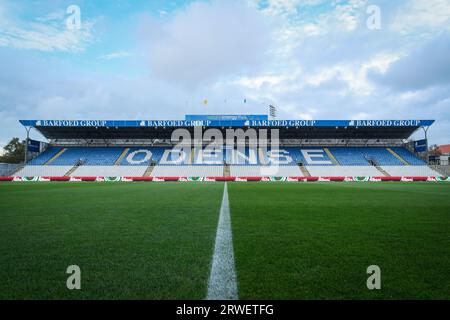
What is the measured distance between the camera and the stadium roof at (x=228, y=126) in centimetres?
3403

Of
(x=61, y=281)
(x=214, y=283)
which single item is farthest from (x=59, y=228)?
(x=214, y=283)

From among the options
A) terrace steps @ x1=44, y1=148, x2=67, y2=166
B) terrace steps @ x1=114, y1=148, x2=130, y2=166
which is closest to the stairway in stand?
terrace steps @ x1=114, y1=148, x2=130, y2=166

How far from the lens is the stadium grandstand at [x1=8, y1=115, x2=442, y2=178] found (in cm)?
3431

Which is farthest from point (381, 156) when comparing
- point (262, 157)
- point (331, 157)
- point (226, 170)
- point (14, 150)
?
point (14, 150)

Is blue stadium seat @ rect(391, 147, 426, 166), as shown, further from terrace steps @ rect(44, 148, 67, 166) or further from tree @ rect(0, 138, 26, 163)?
tree @ rect(0, 138, 26, 163)

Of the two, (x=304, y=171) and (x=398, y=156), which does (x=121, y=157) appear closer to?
(x=304, y=171)

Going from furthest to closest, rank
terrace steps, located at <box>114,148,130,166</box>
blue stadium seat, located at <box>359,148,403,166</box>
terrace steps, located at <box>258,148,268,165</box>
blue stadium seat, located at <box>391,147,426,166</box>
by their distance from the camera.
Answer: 1. terrace steps, located at <box>258,148,268,165</box>
2. terrace steps, located at <box>114,148,130,166</box>
3. blue stadium seat, located at <box>359,148,403,166</box>
4. blue stadium seat, located at <box>391,147,426,166</box>

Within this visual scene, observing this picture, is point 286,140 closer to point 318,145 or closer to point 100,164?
point 318,145

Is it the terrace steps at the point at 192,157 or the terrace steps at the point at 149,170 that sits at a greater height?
the terrace steps at the point at 192,157

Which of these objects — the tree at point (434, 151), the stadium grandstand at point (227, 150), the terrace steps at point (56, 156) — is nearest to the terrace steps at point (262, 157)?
the stadium grandstand at point (227, 150)

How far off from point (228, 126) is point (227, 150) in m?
6.35

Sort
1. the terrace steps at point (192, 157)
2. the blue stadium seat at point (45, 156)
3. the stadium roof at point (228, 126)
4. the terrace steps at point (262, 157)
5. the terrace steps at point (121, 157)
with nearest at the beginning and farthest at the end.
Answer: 1. the stadium roof at point (228, 126)
2. the blue stadium seat at point (45, 156)
3. the terrace steps at point (121, 157)
4. the terrace steps at point (262, 157)
5. the terrace steps at point (192, 157)

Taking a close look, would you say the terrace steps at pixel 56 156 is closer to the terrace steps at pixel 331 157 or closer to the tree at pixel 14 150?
the tree at pixel 14 150

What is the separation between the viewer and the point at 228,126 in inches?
1382
